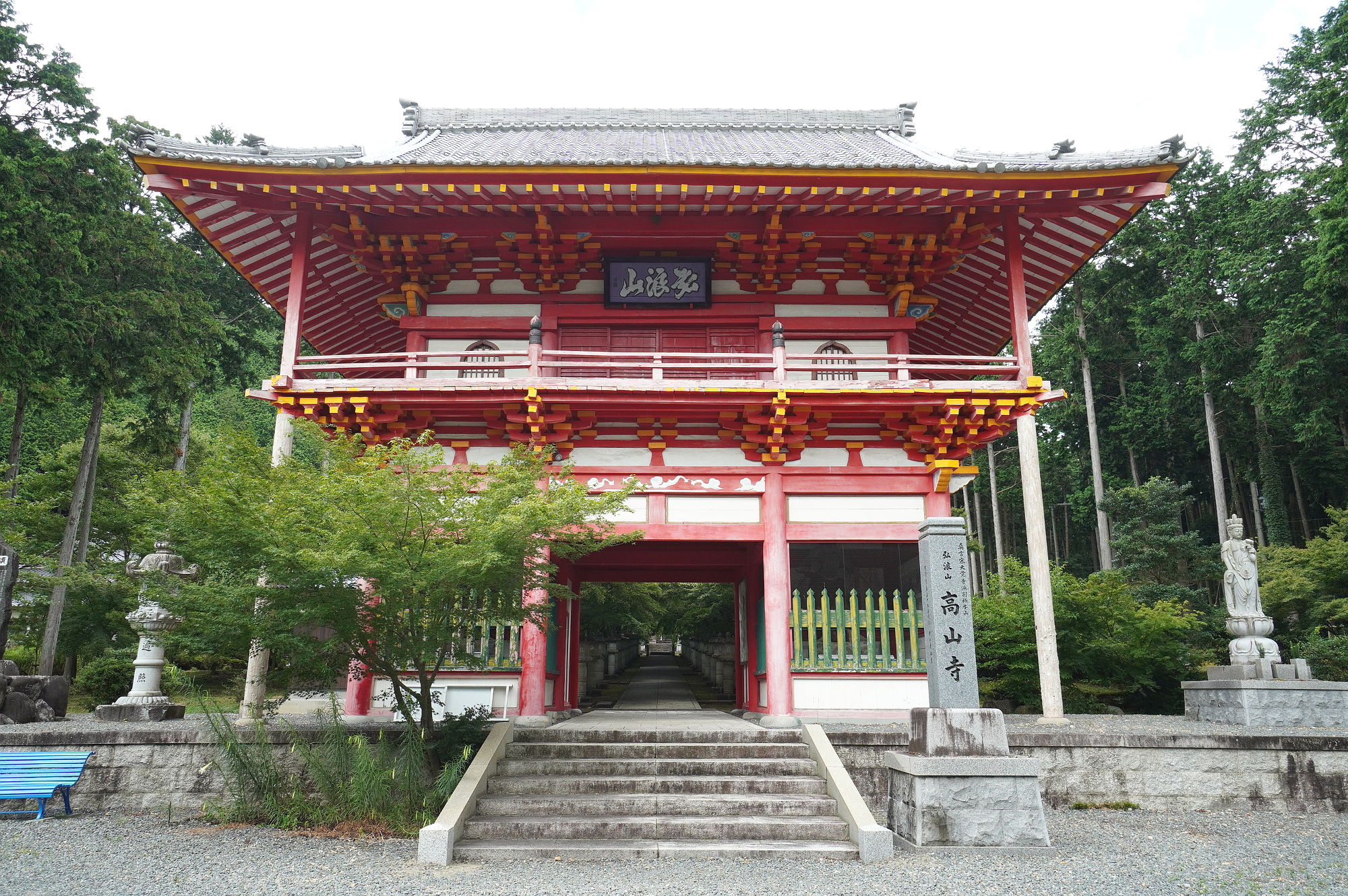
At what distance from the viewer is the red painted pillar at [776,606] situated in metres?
9.61

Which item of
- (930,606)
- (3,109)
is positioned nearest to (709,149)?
(930,606)

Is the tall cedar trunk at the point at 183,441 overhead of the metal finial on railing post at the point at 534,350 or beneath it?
overhead

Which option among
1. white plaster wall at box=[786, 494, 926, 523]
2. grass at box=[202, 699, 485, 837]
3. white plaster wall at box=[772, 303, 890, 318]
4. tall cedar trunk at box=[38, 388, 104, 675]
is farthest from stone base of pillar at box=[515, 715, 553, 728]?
tall cedar trunk at box=[38, 388, 104, 675]

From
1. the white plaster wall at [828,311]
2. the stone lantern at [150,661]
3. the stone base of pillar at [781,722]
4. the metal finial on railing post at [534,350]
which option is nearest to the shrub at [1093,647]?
the white plaster wall at [828,311]

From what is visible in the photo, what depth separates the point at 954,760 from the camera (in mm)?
6781

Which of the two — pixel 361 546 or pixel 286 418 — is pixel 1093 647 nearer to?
pixel 361 546

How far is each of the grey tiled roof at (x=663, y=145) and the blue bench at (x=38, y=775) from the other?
6706 millimetres

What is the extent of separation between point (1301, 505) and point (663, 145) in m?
26.7

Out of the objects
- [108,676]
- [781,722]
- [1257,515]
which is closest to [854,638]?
[781,722]

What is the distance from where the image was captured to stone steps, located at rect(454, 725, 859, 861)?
6742 mm

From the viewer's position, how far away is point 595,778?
7.84 meters

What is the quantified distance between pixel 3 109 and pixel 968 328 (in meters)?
19.7

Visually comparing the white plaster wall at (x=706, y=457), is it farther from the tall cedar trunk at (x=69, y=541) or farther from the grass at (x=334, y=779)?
the tall cedar trunk at (x=69, y=541)

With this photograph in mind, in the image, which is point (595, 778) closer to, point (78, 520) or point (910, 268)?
point (910, 268)
